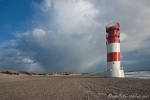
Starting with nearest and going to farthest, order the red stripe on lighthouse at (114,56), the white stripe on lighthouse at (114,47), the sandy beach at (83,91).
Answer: the sandy beach at (83,91)
the red stripe on lighthouse at (114,56)
the white stripe on lighthouse at (114,47)

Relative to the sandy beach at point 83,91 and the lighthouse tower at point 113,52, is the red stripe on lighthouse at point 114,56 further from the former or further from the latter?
the sandy beach at point 83,91

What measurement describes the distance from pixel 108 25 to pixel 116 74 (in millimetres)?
6709

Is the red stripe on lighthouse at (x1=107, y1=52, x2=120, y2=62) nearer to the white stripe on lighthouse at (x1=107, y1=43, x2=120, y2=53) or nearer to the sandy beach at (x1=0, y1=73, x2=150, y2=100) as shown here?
the white stripe on lighthouse at (x1=107, y1=43, x2=120, y2=53)

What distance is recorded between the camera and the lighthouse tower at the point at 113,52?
693 inches

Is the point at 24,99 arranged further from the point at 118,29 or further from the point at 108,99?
the point at 118,29

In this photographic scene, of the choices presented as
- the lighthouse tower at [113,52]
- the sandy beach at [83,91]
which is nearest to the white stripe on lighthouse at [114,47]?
the lighthouse tower at [113,52]

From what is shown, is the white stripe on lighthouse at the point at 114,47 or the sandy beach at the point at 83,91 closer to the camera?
the sandy beach at the point at 83,91

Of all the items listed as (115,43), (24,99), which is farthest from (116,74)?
(24,99)

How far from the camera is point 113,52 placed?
58.1 ft

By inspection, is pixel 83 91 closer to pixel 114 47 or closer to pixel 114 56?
pixel 114 56

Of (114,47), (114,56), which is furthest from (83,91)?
(114,47)

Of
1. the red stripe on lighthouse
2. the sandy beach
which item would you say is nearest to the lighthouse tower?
the red stripe on lighthouse

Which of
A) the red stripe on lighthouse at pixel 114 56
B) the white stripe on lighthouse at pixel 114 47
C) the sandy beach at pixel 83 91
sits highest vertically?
the white stripe on lighthouse at pixel 114 47

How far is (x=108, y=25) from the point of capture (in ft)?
61.9
